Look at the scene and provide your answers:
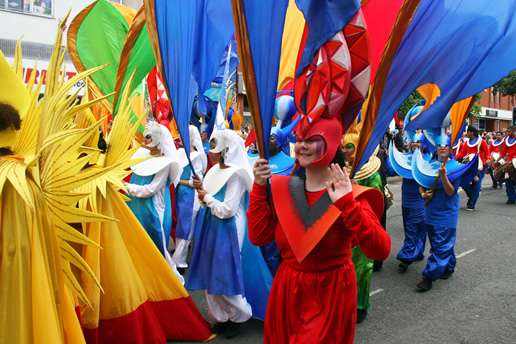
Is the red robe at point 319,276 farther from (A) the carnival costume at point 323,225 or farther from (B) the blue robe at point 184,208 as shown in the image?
(B) the blue robe at point 184,208

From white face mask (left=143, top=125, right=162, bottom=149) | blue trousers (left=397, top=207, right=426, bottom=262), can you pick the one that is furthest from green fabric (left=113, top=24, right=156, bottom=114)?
blue trousers (left=397, top=207, right=426, bottom=262)

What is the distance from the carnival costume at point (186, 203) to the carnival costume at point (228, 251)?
1524 millimetres

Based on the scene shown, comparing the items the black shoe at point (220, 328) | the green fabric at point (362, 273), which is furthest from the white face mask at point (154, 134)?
the green fabric at point (362, 273)

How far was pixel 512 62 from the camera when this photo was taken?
2791mm

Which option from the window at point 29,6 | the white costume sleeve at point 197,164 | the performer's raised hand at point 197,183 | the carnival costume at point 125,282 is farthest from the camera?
the window at point 29,6

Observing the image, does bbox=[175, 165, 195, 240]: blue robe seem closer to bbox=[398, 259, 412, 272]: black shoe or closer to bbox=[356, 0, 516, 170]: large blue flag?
bbox=[398, 259, 412, 272]: black shoe

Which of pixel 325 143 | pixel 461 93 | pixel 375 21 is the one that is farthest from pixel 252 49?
pixel 461 93

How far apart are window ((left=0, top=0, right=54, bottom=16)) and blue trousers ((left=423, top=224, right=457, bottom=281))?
56.1 ft

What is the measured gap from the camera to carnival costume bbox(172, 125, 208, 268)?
5.71 metres

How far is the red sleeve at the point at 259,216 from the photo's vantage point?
2.38 m

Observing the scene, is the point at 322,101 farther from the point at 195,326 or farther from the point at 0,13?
the point at 0,13

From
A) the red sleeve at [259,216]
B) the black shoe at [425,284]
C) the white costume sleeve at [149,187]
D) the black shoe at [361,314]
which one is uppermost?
the red sleeve at [259,216]

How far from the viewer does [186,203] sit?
6055 millimetres

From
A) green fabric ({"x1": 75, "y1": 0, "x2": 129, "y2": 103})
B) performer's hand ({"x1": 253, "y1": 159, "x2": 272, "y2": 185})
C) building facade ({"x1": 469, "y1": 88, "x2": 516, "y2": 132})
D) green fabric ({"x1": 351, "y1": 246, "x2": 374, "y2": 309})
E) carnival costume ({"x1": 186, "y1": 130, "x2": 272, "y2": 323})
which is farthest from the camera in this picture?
building facade ({"x1": 469, "y1": 88, "x2": 516, "y2": 132})
